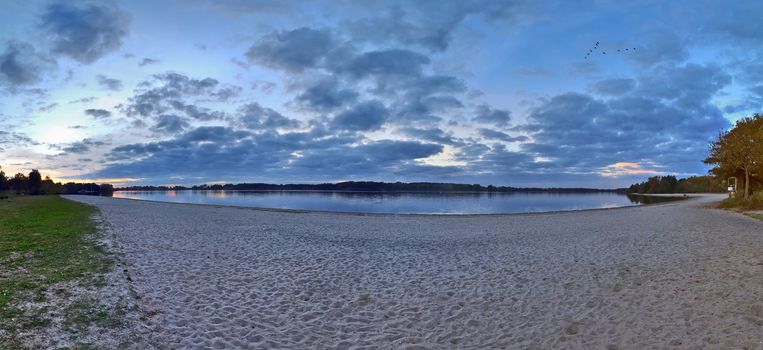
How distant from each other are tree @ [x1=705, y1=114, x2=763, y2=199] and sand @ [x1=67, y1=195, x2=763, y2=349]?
3143 centimetres

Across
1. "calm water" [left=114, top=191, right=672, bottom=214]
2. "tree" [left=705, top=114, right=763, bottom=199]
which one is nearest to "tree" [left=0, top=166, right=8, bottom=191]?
"calm water" [left=114, top=191, right=672, bottom=214]

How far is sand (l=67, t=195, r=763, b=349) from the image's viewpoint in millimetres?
7883

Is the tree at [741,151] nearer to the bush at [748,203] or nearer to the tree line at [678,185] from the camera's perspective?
the bush at [748,203]

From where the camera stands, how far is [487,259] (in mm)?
16391

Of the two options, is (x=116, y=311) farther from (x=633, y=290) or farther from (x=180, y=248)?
(x=633, y=290)

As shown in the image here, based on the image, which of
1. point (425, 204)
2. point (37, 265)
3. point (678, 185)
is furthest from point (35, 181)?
point (678, 185)

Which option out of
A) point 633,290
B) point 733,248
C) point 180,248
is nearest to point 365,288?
point 633,290

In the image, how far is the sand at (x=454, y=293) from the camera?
7883mm

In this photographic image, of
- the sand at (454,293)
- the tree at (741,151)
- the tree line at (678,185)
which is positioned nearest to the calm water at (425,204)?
the tree at (741,151)

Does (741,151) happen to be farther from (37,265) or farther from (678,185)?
(678,185)

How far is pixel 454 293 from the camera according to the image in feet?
36.9

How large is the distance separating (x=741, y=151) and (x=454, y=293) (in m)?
49.7

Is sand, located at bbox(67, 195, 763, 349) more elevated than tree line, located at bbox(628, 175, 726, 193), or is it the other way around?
tree line, located at bbox(628, 175, 726, 193)

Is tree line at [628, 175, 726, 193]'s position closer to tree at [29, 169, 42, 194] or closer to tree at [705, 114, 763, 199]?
tree at [705, 114, 763, 199]
